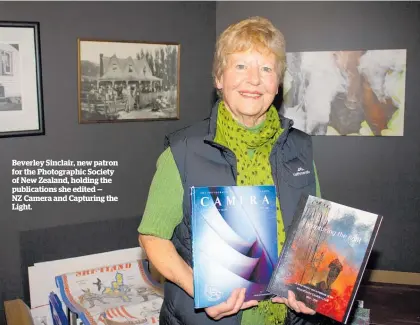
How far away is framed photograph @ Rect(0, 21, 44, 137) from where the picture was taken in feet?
8.73

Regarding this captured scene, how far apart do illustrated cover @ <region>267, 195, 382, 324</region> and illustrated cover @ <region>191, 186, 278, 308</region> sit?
6 cm

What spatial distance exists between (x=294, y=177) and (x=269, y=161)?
0.31 feet

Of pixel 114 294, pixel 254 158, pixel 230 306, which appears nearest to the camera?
pixel 230 306

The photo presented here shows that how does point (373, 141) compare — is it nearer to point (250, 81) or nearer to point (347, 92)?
point (347, 92)

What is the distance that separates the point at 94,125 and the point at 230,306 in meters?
2.00

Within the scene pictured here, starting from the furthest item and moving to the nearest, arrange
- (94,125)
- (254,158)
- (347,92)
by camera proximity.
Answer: (347,92) < (94,125) < (254,158)

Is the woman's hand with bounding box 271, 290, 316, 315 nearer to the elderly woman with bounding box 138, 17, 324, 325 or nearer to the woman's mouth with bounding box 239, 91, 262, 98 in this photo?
the elderly woman with bounding box 138, 17, 324, 325

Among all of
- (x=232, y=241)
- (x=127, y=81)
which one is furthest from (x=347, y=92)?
(x=232, y=241)

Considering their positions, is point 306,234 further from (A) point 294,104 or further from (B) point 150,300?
(A) point 294,104

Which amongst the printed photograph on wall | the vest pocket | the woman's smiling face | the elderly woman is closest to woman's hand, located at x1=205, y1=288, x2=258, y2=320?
the elderly woman

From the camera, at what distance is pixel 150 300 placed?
286 cm

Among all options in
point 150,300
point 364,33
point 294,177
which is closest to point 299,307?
point 294,177

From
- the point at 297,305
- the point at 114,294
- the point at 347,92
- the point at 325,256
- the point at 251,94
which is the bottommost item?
the point at 114,294

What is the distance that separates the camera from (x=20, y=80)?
2729 mm
